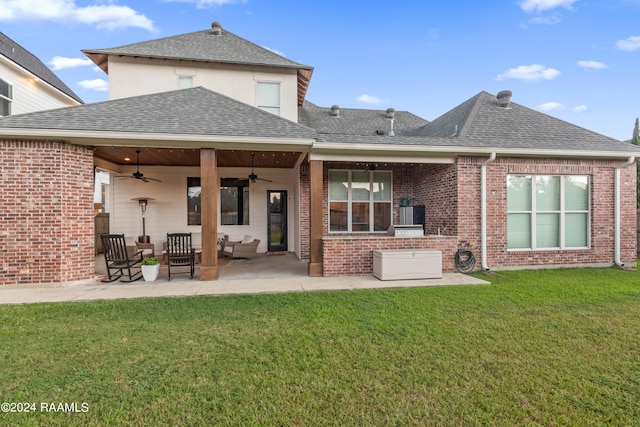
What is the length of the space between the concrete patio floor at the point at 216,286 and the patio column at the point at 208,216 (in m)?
0.31

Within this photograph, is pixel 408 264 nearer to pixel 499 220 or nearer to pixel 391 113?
pixel 499 220

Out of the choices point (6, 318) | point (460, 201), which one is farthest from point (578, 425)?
point (6, 318)

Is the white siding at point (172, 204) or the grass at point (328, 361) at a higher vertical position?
the white siding at point (172, 204)

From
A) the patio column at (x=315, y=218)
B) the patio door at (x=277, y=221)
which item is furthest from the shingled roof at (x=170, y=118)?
the patio door at (x=277, y=221)

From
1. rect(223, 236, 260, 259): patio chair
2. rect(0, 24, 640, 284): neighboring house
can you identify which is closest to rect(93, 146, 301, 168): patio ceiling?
rect(0, 24, 640, 284): neighboring house

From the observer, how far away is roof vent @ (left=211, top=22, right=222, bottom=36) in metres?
10.1

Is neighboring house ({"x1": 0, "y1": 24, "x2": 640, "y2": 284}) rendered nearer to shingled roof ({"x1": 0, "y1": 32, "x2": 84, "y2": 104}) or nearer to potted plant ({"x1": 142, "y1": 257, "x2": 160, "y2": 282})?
potted plant ({"x1": 142, "y1": 257, "x2": 160, "y2": 282})

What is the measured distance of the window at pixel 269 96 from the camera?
922cm

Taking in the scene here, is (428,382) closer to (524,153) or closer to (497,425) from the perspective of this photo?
(497,425)

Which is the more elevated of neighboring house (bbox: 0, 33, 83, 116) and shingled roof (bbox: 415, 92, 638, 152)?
neighboring house (bbox: 0, 33, 83, 116)

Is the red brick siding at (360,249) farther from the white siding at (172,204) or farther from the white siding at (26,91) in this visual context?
the white siding at (26,91)

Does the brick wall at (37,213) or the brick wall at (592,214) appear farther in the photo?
the brick wall at (592,214)

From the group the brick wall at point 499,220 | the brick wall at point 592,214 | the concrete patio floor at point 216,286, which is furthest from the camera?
the brick wall at point 592,214

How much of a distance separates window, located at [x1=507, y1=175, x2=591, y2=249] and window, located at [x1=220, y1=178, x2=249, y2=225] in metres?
8.53
